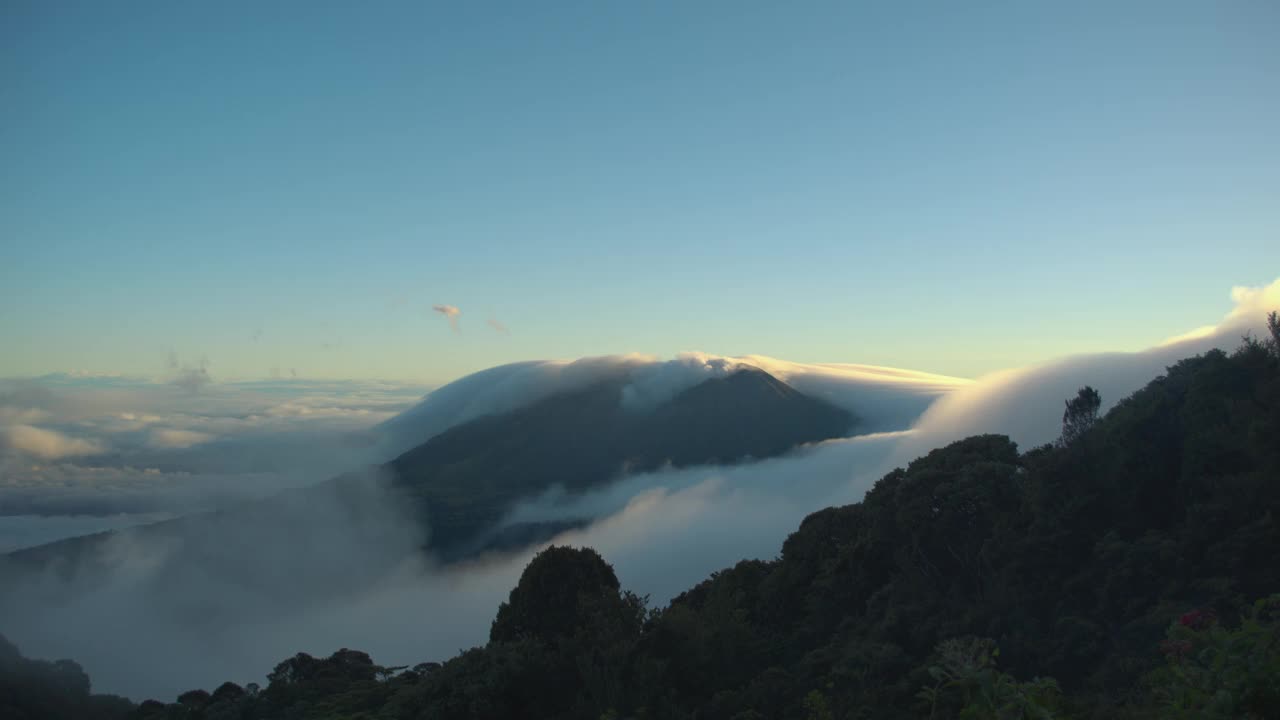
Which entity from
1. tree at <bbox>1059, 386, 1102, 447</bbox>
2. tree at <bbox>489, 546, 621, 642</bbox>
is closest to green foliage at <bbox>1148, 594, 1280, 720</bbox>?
tree at <bbox>489, 546, 621, 642</bbox>

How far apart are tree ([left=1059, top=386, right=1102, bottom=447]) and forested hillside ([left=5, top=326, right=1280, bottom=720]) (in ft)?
0.58

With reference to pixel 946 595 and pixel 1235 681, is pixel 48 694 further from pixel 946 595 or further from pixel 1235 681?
pixel 1235 681

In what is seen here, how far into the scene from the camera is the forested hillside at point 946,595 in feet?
67.8

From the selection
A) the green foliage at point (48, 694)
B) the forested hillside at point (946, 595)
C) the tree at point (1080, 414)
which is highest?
the tree at point (1080, 414)

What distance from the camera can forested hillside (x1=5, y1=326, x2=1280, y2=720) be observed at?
20656 mm

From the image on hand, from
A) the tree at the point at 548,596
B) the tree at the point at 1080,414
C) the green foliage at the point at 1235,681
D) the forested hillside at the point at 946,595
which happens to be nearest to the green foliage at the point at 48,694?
the forested hillside at the point at 946,595

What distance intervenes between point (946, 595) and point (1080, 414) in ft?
43.3

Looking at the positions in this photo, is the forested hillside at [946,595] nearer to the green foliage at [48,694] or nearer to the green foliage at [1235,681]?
the green foliage at [1235,681]

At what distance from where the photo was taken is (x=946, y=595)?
34406 mm

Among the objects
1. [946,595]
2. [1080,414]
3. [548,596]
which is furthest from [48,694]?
[1080,414]

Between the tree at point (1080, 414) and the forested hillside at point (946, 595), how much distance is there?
0.18 meters

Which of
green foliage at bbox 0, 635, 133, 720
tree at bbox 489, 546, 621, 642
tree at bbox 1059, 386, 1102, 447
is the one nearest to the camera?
tree at bbox 489, 546, 621, 642

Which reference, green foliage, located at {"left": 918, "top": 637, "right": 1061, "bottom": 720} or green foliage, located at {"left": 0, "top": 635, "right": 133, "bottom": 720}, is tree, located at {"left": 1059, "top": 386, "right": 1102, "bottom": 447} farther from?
green foliage, located at {"left": 0, "top": 635, "right": 133, "bottom": 720}

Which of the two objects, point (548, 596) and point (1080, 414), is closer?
point (548, 596)
